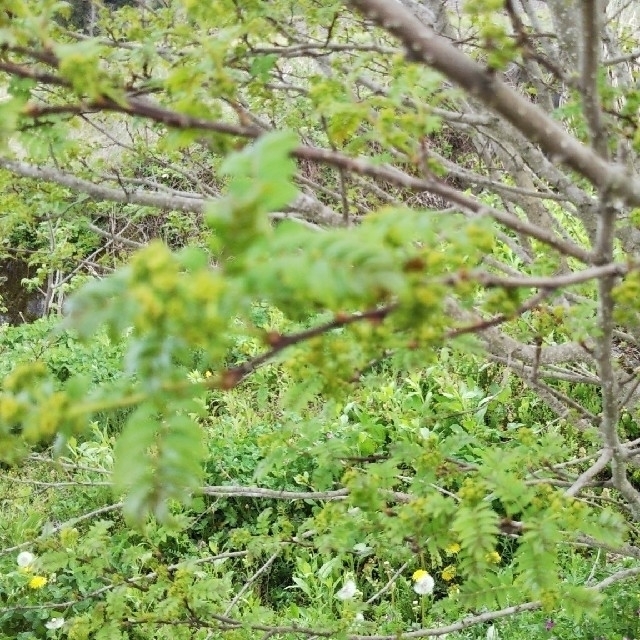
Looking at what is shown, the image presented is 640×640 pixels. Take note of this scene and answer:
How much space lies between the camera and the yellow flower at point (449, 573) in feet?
9.44

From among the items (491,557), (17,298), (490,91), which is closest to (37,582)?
(491,557)

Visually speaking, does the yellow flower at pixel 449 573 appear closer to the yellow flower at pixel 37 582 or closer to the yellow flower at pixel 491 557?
the yellow flower at pixel 491 557

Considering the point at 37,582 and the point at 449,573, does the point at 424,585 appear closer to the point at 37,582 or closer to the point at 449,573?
the point at 449,573

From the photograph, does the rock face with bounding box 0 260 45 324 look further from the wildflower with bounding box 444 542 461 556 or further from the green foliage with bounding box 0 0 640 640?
the wildflower with bounding box 444 542 461 556

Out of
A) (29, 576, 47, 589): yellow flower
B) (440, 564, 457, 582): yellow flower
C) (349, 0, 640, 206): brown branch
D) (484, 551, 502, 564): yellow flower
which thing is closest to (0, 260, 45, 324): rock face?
(29, 576, 47, 589): yellow flower

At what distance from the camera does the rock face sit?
Answer: 753cm

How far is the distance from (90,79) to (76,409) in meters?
0.46

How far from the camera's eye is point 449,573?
2.92 m

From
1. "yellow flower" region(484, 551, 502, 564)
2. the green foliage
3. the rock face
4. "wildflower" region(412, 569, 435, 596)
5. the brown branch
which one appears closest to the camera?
the green foliage

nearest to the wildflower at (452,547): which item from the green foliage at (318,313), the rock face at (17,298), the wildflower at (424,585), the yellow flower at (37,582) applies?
the green foliage at (318,313)

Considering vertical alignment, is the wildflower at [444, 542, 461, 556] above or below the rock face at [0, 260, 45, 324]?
above

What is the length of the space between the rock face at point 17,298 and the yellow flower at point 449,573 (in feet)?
19.2

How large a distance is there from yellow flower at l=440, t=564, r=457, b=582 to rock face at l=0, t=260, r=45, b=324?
5841 millimetres

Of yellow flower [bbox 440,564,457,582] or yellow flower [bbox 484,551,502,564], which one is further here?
yellow flower [bbox 440,564,457,582]
